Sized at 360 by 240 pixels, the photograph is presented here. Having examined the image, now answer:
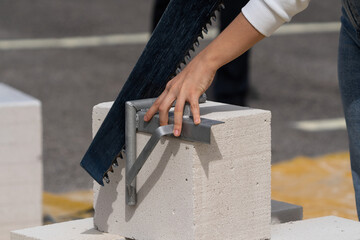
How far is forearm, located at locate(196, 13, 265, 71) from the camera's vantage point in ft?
→ 8.41

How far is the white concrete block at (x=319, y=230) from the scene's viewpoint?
2.93 m

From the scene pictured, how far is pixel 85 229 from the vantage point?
10.1ft

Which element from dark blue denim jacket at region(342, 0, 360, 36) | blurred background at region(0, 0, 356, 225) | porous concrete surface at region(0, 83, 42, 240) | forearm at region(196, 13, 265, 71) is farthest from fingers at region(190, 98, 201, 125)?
blurred background at region(0, 0, 356, 225)

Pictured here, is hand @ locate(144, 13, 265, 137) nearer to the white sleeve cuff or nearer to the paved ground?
the white sleeve cuff

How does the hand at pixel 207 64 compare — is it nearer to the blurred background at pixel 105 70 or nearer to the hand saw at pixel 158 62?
the hand saw at pixel 158 62

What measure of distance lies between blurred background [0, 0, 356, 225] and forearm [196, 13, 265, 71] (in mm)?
3472

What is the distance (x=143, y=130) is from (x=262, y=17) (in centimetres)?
55

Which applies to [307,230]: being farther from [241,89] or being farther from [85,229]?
[241,89]

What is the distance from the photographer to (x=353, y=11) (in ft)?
8.96

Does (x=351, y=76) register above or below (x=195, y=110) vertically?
above

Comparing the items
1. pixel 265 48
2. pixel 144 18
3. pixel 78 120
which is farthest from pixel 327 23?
pixel 78 120

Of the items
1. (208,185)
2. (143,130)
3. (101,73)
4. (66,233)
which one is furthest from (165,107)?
(101,73)

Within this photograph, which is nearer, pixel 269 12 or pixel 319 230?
pixel 269 12

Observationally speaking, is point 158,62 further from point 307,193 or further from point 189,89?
point 307,193
